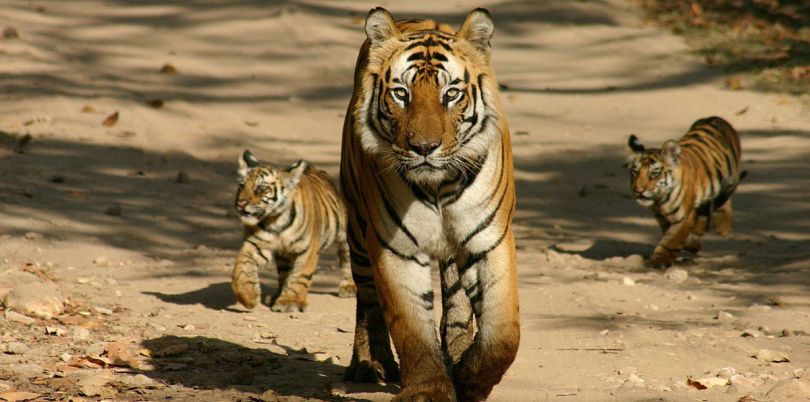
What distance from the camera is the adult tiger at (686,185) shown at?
8781 millimetres

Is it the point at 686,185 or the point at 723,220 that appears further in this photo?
the point at 723,220

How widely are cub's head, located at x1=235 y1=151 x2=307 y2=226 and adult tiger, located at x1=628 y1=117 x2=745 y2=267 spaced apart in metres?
2.88

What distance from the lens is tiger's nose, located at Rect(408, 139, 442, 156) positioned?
4078 mm

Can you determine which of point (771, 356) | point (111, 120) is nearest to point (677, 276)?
point (771, 356)

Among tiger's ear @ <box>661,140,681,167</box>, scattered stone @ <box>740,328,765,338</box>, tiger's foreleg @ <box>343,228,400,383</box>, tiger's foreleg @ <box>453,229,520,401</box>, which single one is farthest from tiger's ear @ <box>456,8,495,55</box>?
tiger's ear @ <box>661,140,681,167</box>

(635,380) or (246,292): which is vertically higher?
(635,380)

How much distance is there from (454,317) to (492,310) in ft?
2.30

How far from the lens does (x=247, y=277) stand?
701cm

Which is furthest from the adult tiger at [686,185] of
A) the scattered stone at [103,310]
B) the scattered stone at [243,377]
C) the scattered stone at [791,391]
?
the scattered stone at [243,377]

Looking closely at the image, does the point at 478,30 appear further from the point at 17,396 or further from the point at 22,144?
the point at 22,144

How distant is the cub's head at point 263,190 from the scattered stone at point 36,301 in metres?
1.39

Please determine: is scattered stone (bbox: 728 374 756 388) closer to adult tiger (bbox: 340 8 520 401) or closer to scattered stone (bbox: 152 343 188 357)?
adult tiger (bbox: 340 8 520 401)

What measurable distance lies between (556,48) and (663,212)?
6.30 m

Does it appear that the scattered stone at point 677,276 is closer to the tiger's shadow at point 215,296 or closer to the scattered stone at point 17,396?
the tiger's shadow at point 215,296
